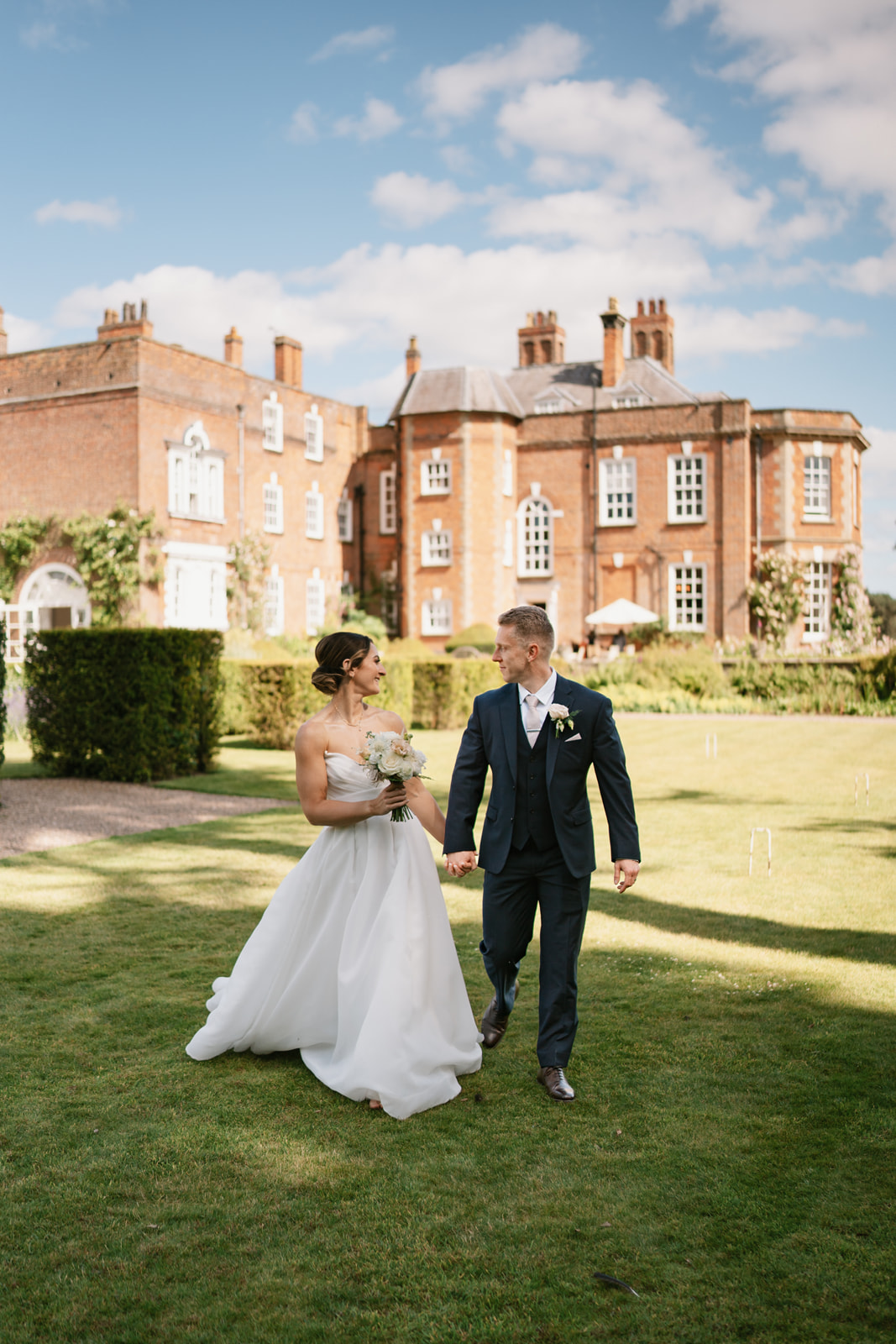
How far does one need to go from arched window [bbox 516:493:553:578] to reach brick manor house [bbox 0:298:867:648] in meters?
0.05

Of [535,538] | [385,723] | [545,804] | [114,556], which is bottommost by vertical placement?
[545,804]

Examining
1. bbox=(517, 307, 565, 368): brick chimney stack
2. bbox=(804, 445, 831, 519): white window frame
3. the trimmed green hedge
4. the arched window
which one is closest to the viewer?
the trimmed green hedge

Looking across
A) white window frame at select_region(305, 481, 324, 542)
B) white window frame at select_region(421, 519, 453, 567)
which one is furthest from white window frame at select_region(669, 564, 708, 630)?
white window frame at select_region(305, 481, 324, 542)

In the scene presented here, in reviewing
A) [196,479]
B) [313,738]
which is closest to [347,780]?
[313,738]

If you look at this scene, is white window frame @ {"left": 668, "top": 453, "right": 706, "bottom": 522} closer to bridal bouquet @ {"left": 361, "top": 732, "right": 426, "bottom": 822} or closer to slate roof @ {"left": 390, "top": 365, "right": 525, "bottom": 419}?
slate roof @ {"left": 390, "top": 365, "right": 525, "bottom": 419}

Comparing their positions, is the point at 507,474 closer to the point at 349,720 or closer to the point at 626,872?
the point at 349,720

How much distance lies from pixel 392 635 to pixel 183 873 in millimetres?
28798

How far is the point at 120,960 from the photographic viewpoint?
19.0ft

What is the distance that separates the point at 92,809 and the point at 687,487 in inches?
1040

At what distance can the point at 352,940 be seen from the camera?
424 cm

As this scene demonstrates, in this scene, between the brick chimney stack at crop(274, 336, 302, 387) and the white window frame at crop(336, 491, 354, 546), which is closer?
the brick chimney stack at crop(274, 336, 302, 387)

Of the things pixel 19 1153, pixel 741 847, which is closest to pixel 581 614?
pixel 741 847

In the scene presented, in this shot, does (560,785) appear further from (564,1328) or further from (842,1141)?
(564,1328)

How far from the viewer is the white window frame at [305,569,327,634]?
1366 inches
